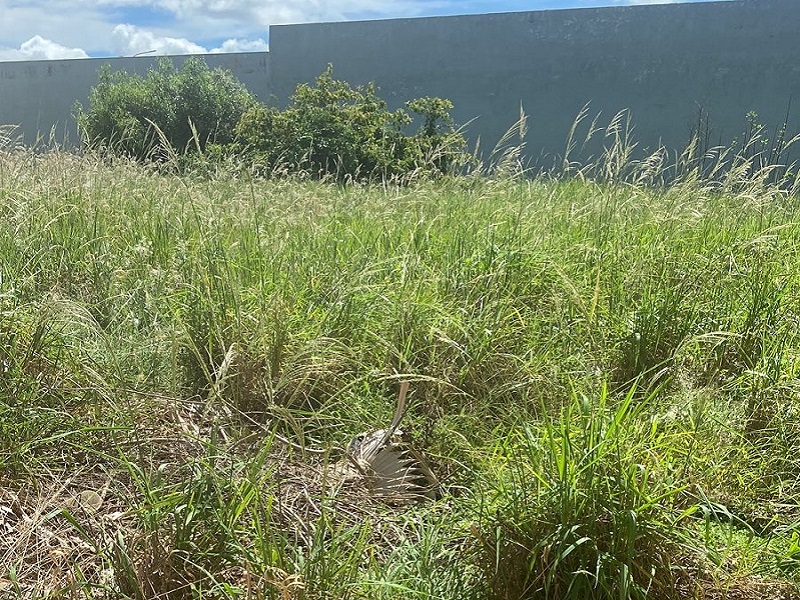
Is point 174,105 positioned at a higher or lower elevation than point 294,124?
higher

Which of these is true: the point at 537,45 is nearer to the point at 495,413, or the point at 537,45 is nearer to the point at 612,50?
the point at 612,50

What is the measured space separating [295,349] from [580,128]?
11441 millimetres

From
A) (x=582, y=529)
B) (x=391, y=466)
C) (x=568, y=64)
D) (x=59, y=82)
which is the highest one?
(x=568, y=64)

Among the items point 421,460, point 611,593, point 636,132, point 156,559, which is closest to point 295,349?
point 421,460

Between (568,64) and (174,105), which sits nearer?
(174,105)

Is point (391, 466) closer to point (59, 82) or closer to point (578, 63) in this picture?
point (578, 63)

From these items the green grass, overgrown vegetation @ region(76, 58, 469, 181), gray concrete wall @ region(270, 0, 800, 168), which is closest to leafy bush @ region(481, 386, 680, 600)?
the green grass

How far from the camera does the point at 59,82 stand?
15.6 meters

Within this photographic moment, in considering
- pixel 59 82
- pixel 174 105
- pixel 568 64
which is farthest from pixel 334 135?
pixel 59 82

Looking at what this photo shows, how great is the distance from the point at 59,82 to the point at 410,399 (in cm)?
1653

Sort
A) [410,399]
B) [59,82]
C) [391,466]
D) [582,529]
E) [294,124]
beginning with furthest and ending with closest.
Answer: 1. [59,82]
2. [294,124]
3. [410,399]
4. [391,466]
5. [582,529]

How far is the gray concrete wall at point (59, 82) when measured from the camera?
14492mm

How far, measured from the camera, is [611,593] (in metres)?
1.26

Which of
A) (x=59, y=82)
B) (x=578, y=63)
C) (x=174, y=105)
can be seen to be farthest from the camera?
(x=59, y=82)
